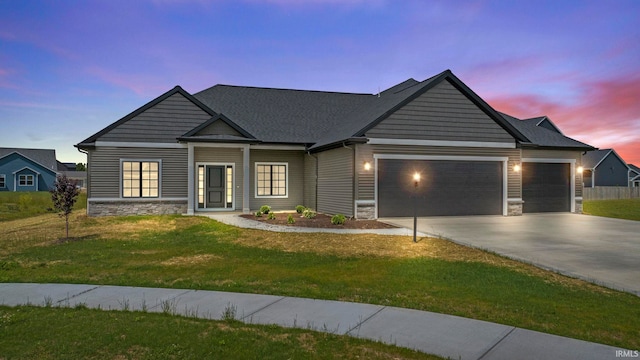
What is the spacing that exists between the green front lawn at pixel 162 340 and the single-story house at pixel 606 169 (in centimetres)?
5737

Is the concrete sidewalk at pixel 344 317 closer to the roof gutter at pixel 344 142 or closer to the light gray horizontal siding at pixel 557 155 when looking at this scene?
the roof gutter at pixel 344 142

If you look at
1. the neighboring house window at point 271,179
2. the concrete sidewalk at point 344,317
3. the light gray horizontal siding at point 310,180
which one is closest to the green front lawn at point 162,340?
the concrete sidewalk at point 344,317

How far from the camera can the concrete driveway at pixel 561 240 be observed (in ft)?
28.2

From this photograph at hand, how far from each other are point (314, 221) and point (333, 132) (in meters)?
6.39

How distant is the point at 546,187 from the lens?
71.3 ft

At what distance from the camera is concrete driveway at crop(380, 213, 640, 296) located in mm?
8602

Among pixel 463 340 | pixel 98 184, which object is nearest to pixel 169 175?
pixel 98 184

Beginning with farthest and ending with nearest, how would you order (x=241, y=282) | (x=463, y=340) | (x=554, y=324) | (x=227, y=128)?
(x=227, y=128)
(x=241, y=282)
(x=554, y=324)
(x=463, y=340)

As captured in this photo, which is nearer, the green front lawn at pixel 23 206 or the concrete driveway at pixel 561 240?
the concrete driveway at pixel 561 240

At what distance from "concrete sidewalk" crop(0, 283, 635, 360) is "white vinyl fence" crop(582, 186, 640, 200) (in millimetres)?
37452

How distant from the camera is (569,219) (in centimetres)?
1880

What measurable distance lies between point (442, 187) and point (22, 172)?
57.5 m

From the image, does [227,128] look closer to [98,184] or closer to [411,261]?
[98,184]

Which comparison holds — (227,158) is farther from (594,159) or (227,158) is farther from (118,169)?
(594,159)
